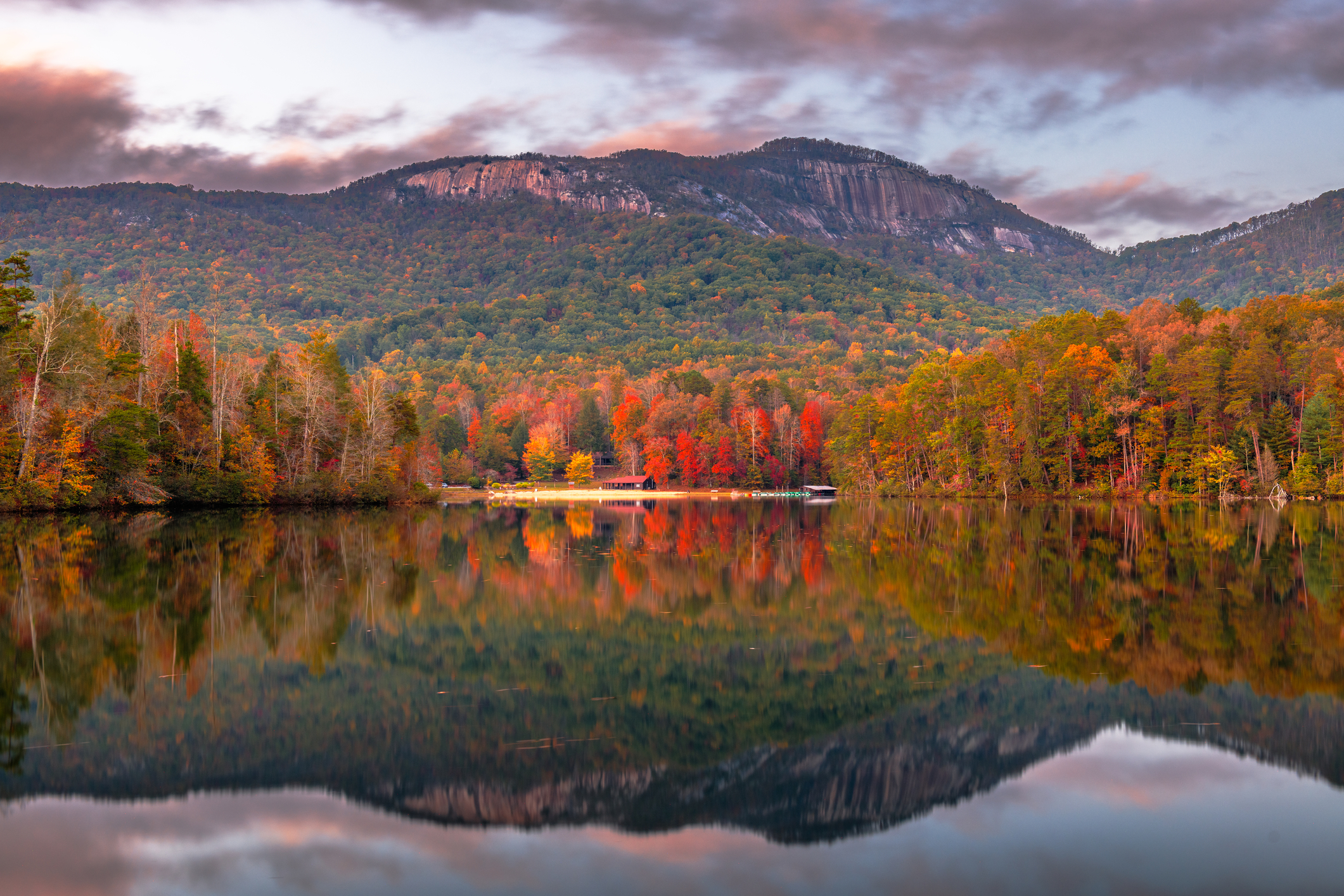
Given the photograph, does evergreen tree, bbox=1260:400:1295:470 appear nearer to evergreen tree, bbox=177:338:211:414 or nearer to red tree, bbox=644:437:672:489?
red tree, bbox=644:437:672:489

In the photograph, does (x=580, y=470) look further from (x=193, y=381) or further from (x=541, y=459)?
(x=193, y=381)

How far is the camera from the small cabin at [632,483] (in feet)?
373

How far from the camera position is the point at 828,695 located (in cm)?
987

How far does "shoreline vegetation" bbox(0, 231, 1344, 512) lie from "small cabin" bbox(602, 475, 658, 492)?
5.24ft

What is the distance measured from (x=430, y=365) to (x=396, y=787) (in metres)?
188

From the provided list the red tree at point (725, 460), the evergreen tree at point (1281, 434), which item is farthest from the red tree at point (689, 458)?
the evergreen tree at point (1281, 434)

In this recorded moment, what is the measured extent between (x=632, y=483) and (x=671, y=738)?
10834 centimetres

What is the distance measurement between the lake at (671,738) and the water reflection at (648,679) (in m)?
0.05

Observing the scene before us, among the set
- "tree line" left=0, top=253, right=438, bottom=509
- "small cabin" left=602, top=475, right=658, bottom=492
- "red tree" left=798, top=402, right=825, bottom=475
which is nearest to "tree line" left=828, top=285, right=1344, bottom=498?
"red tree" left=798, top=402, right=825, bottom=475

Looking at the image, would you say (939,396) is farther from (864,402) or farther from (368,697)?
(368,697)

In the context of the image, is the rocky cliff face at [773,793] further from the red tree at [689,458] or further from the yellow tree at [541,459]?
the yellow tree at [541,459]

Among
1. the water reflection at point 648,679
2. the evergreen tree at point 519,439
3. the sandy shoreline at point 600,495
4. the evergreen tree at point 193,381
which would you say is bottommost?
the sandy shoreline at point 600,495

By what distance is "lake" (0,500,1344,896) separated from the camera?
6.06 metres

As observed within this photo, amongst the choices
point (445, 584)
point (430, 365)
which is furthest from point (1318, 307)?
point (430, 365)
